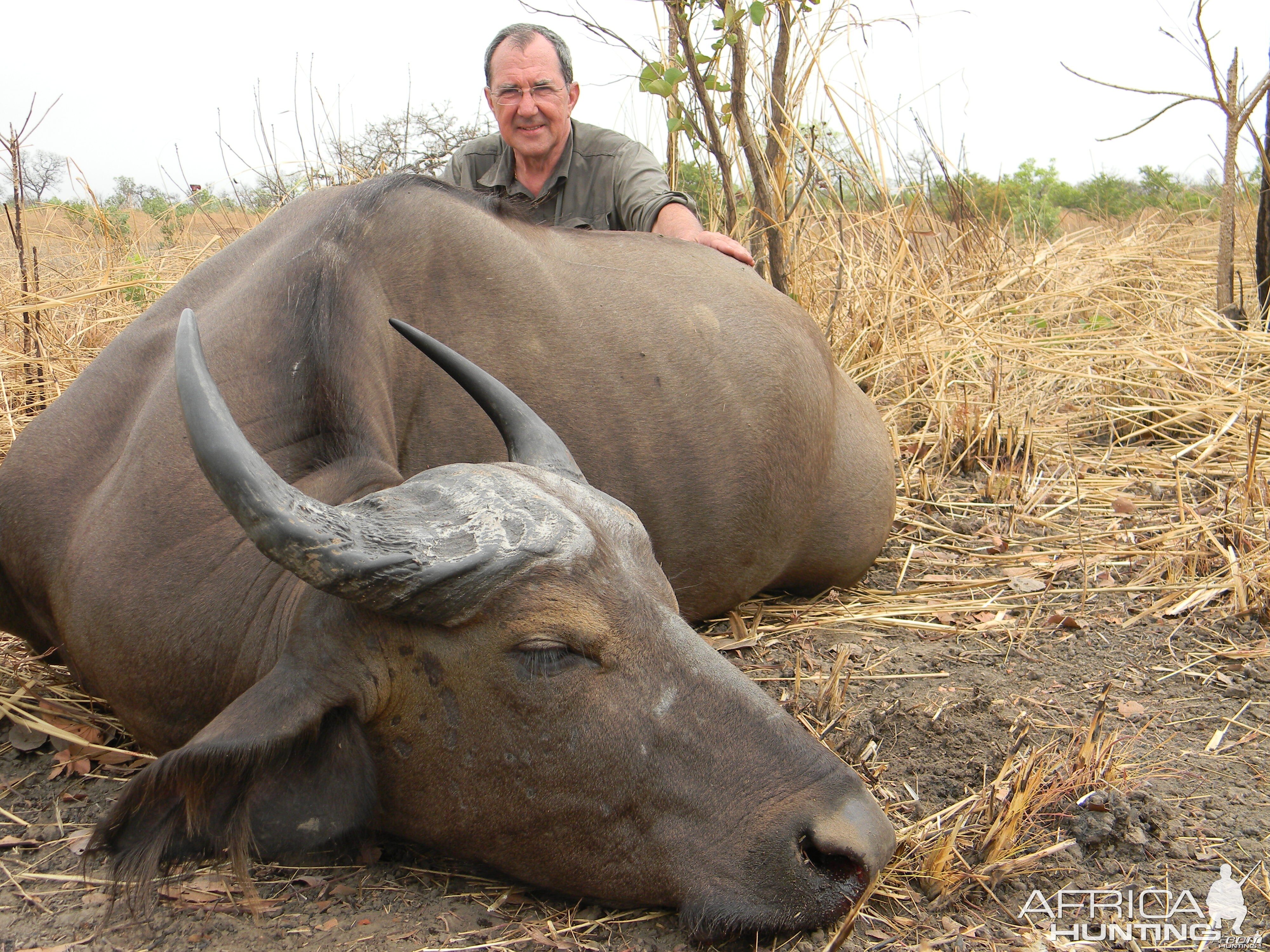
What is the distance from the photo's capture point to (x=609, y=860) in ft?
6.48

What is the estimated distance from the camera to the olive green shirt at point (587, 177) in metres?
5.32

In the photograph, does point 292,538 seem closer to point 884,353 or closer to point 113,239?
point 884,353

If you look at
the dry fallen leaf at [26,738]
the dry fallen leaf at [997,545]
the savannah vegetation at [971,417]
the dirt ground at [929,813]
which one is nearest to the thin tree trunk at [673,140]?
the savannah vegetation at [971,417]

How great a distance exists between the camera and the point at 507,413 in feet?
7.95

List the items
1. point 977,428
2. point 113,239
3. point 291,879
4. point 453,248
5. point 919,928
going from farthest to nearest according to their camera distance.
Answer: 1. point 113,239
2. point 977,428
3. point 453,248
4. point 291,879
5. point 919,928

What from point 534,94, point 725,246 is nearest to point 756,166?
point 534,94

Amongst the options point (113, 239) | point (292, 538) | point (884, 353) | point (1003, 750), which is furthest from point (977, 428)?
point (113, 239)

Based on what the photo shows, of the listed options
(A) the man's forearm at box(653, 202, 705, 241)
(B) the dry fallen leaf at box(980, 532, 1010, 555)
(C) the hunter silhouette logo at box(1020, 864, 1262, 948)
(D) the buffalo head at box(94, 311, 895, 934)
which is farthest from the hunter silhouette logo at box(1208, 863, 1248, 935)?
(A) the man's forearm at box(653, 202, 705, 241)

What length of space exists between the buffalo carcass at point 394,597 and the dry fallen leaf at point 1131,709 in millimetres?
1283

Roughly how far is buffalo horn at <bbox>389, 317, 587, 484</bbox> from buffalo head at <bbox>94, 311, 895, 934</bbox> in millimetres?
303

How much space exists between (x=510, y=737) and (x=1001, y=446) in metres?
3.92

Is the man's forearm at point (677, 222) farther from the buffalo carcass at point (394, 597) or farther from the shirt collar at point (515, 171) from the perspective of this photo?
the buffalo carcass at point (394, 597)

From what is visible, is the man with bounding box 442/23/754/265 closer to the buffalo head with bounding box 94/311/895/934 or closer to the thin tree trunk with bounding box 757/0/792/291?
the thin tree trunk with bounding box 757/0/792/291

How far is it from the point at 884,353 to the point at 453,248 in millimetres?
3450
